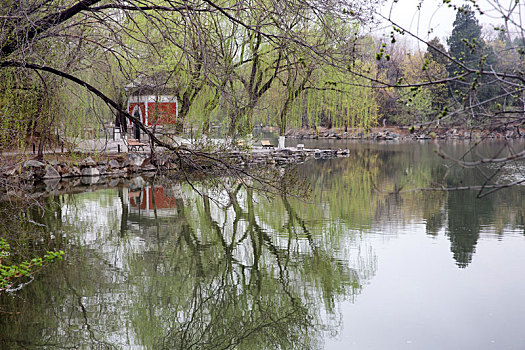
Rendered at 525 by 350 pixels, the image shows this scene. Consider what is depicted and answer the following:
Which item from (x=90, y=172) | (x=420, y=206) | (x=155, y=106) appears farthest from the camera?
(x=90, y=172)

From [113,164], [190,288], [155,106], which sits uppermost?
[155,106]

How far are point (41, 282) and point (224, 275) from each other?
6.68 ft

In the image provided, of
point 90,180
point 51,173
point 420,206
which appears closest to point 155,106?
point 420,206

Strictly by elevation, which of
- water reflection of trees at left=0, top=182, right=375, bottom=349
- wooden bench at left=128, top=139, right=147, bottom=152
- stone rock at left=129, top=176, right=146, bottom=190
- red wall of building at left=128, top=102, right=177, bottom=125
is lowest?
water reflection of trees at left=0, top=182, right=375, bottom=349

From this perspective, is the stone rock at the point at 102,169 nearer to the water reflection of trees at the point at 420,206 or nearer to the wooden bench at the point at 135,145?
the wooden bench at the point at 135,145

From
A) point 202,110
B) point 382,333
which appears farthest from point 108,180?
point 382,333

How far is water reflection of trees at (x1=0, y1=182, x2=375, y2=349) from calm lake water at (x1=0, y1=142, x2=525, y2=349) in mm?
17

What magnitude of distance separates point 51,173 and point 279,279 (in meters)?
10.5

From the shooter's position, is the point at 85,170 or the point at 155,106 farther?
the point at 85,170

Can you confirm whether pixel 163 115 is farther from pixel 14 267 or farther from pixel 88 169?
pixel 14 267

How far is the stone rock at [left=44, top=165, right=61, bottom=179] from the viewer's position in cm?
1463

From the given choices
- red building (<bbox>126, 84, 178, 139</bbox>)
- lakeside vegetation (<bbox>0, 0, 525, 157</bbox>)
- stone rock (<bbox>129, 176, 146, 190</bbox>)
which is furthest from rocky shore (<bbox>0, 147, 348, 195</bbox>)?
lakeside vegetation (<bbox>0, 0, 525, 157</bbox>)

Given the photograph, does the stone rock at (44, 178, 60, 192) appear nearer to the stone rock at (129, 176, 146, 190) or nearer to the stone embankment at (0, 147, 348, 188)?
the stone embankment at (0, 147, 348, 188)

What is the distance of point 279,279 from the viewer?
620 centimetres
